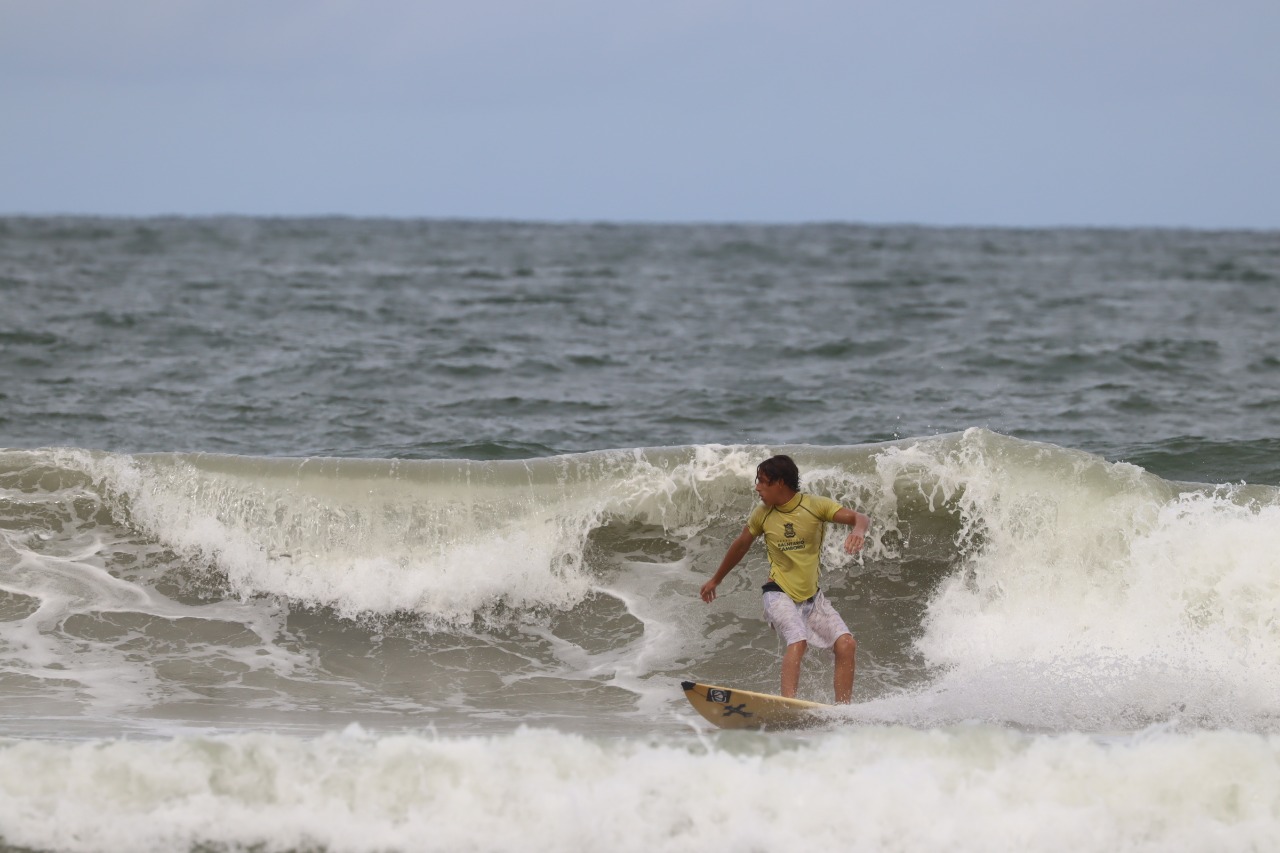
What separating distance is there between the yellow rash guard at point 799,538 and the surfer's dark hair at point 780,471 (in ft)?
0.38

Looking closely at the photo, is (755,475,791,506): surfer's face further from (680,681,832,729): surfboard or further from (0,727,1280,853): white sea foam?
(0,727,1280,853): white sea foam

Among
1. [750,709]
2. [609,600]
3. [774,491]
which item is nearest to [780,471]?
[774,491]

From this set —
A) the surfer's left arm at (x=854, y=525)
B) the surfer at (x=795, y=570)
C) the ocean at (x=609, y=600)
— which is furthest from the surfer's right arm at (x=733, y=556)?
the ocean at (x=609, y=600)

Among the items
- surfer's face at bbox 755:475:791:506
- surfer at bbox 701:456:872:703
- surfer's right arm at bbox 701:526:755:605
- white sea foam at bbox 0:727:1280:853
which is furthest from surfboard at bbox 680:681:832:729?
surfer's face at bbox 755:475:791:506

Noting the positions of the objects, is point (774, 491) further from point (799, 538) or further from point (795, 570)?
point (795, 570)

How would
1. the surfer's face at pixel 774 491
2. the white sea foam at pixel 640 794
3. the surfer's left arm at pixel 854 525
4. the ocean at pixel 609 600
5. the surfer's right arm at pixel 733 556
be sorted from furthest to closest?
the surfer's right arm at pixel 733 556 < the surfer's face at pixel 774 491 < the surfer's left arm at pixel 854 525 < the ocean at pixel 609 600 < the white sea foam at pixel 640 794

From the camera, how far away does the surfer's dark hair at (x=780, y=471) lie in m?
7.27

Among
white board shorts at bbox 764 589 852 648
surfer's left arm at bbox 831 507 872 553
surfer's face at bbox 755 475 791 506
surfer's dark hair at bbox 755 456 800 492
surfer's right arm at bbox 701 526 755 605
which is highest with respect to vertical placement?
surfer's dark hair at bbox 755 456 800 492

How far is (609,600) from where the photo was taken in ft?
31.5

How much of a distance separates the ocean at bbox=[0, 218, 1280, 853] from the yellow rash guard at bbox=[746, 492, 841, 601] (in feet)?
2.52

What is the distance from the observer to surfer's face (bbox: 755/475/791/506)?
7.27 metres

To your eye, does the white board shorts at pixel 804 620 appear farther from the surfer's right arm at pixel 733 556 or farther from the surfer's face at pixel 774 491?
the surfer's face at pixel 774 491

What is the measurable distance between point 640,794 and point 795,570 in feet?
6.25

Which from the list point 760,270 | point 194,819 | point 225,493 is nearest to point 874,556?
point 225,493
